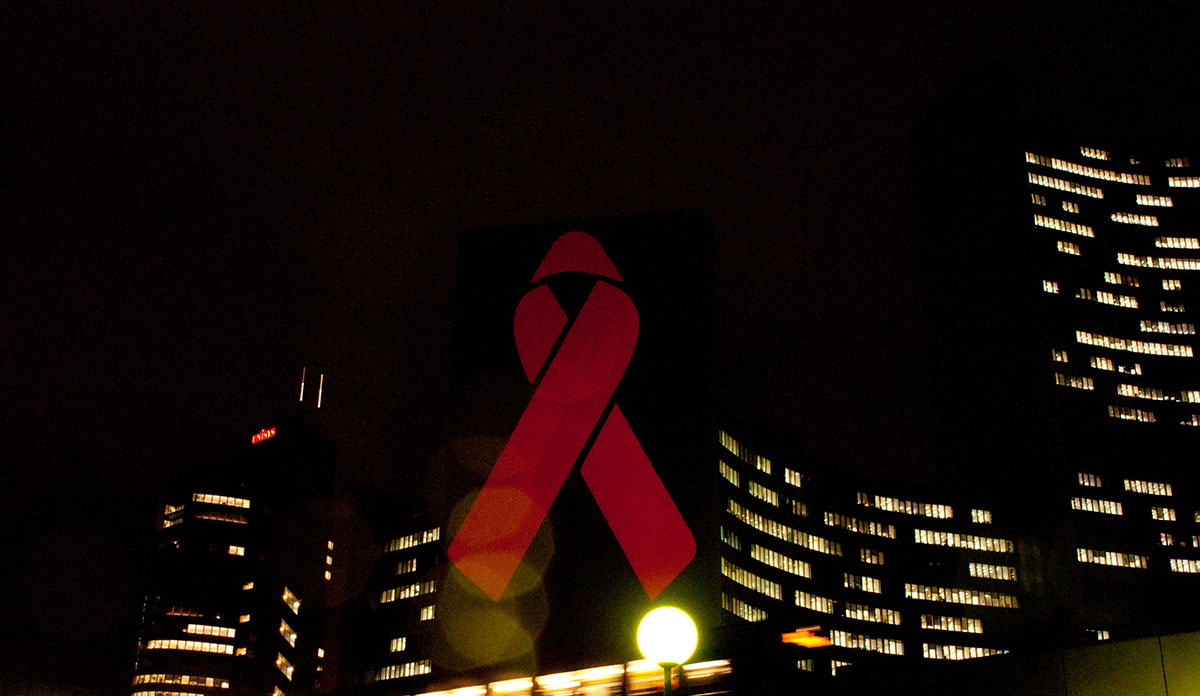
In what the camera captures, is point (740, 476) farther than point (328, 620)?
No

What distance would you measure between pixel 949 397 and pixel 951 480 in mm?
12608

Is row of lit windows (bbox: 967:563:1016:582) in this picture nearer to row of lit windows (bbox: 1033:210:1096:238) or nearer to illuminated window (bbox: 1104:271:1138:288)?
illuminated window (bbox: 1104:271:1138:288)

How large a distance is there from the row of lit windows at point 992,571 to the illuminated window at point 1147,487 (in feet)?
61.4

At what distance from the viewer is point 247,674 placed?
147 meters

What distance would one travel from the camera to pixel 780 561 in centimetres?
11219

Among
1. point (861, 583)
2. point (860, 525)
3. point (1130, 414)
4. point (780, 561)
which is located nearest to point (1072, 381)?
point (1130, 414)

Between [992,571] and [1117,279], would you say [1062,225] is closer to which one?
[1117,279]

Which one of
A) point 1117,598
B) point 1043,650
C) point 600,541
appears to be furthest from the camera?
point 1117,598

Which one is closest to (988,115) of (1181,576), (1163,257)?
(1163,257)

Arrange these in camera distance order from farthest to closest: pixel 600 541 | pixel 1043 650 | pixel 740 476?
1. pixel 740 476
2. pixel 600 541
3. pixel 1043 650

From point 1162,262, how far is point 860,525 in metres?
63.1

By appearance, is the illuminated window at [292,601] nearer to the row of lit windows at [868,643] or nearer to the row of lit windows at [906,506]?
the row of lit windows at [868,643]

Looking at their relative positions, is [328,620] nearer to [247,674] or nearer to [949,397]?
[247,674]

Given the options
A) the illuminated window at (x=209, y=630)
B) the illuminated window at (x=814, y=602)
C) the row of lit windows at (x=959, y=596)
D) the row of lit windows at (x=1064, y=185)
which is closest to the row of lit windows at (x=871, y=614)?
the illuminated window at (x=814, y=602)
